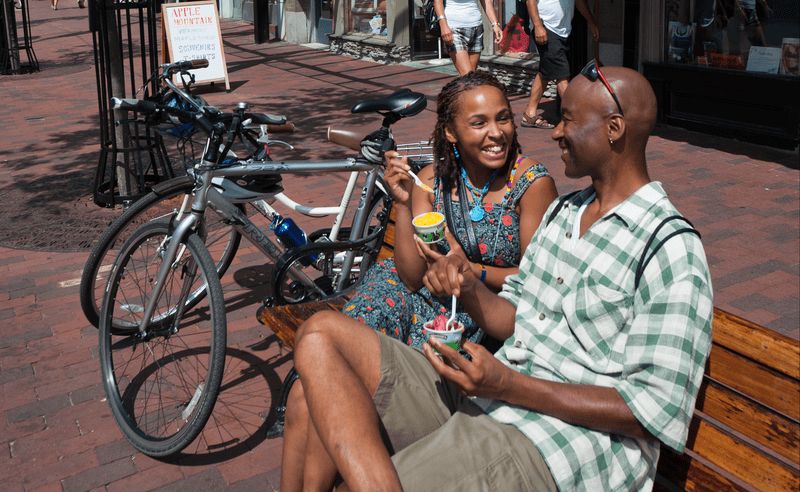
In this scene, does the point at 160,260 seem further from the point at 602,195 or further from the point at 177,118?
the point at 602,195

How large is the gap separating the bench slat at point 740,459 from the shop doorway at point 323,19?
1580 centimetres

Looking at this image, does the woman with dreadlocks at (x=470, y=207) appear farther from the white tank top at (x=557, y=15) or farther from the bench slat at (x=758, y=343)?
the white tank top at (x=557, y=15)

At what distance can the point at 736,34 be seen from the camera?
7551 mm

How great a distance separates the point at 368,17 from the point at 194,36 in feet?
14.0

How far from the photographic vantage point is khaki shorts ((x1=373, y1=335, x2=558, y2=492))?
183 centimetres

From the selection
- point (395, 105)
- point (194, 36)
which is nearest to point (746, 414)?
point (395, 105)

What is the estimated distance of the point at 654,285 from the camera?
183cm

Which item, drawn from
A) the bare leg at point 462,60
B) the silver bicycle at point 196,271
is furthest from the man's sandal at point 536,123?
the silver bicycle at point 196,271

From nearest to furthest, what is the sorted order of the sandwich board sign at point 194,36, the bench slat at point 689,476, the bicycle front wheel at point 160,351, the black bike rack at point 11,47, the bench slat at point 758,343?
the bench slat at point 758,343
the bench slat at point 689,476
the bicycle front wheel at point 160,351
the sandwich board sign at point 194,36
the black bike rack at point 11,47

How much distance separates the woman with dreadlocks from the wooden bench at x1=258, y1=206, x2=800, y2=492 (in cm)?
77

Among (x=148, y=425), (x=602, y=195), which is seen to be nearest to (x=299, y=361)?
(x=602, y=195)

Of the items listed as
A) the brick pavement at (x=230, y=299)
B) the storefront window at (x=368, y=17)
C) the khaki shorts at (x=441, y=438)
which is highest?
the storefront window at (x=368, y=17)

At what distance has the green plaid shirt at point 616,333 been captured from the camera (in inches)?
70.1

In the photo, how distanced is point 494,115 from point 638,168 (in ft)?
2.47
